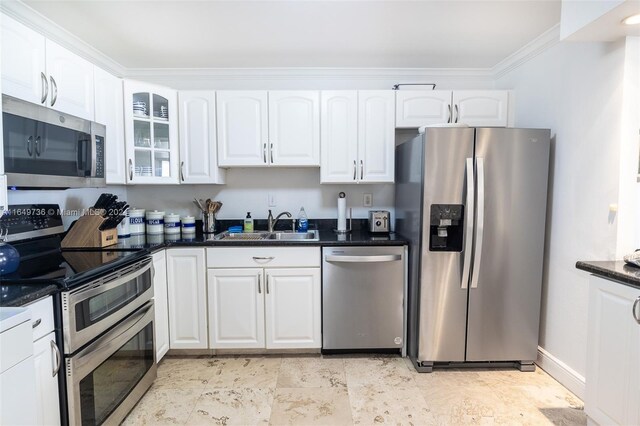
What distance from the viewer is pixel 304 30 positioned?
219cm

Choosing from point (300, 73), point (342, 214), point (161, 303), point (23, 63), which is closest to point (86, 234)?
point (161, 303)

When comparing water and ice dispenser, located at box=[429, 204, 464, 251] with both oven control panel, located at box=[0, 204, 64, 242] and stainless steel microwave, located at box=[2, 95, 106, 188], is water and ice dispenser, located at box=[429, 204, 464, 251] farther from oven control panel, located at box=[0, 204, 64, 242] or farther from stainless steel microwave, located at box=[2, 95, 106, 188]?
oven control panel, located at box=[0, 204, 64, 242]

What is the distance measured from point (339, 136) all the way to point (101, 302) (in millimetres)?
1973

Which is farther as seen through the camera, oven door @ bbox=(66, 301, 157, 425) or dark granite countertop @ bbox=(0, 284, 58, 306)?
oven door @ bbox=(66, 301, 157, 425)

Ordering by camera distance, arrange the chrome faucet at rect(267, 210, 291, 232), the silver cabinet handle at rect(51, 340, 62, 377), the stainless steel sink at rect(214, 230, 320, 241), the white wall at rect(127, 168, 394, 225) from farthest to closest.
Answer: the white wall at rect(127, 168, 394, 225) < the chrome faucet at rect(267, 210, 291, 232) < the stainless steel sink at rect(214, 230, 320, 241) < the silver cabinet handle at rect(51, 340, 62, 377)

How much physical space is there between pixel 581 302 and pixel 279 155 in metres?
2.34

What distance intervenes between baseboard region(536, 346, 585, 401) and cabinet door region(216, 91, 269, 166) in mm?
2570

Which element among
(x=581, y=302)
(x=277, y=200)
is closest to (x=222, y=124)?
(x=277, y=200)

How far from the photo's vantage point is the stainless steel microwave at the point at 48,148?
1.39 meters

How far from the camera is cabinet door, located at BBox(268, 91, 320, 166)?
2623 millimetres

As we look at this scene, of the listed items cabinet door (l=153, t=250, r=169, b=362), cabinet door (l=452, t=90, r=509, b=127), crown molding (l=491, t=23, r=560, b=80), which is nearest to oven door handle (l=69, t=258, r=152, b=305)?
cabinet door (l=153, t=250, r=169, b=362)

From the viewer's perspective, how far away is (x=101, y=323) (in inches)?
60.4

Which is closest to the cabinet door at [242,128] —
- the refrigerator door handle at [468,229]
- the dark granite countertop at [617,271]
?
the refrigerator door handle at [468,229]

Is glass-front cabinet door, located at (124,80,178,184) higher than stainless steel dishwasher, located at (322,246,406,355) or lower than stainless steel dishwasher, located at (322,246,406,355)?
higher
